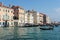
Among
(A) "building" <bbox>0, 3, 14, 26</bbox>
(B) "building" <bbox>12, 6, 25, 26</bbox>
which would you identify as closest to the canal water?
(A) "building" <bbox>0, 3, 14, 26</bbox>

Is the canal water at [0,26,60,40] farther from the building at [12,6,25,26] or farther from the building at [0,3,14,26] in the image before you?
the building at [12,6,25,26]

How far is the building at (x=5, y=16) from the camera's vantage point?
61.7 m

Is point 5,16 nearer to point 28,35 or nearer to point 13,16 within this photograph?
point 13,16

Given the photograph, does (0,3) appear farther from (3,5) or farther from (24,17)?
(24,17)

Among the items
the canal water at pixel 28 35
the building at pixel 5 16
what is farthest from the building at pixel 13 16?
the canal water at pixel 28 35

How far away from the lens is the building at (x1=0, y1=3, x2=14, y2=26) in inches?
2430

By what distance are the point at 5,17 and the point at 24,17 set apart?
17.7m

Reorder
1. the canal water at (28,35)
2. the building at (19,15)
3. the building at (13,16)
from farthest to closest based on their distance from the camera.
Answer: the building at (19,15)
the building at (13,16)
the canal water at (28,35)

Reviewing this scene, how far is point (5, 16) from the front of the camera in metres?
64.4

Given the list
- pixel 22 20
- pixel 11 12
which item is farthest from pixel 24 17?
pixel 11 12

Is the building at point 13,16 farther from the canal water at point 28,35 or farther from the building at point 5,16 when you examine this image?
the canal water at point 28,35

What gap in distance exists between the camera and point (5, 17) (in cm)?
6406

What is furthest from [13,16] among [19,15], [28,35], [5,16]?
[28,35]

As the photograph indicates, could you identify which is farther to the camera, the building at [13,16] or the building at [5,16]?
the building at [13,16]
